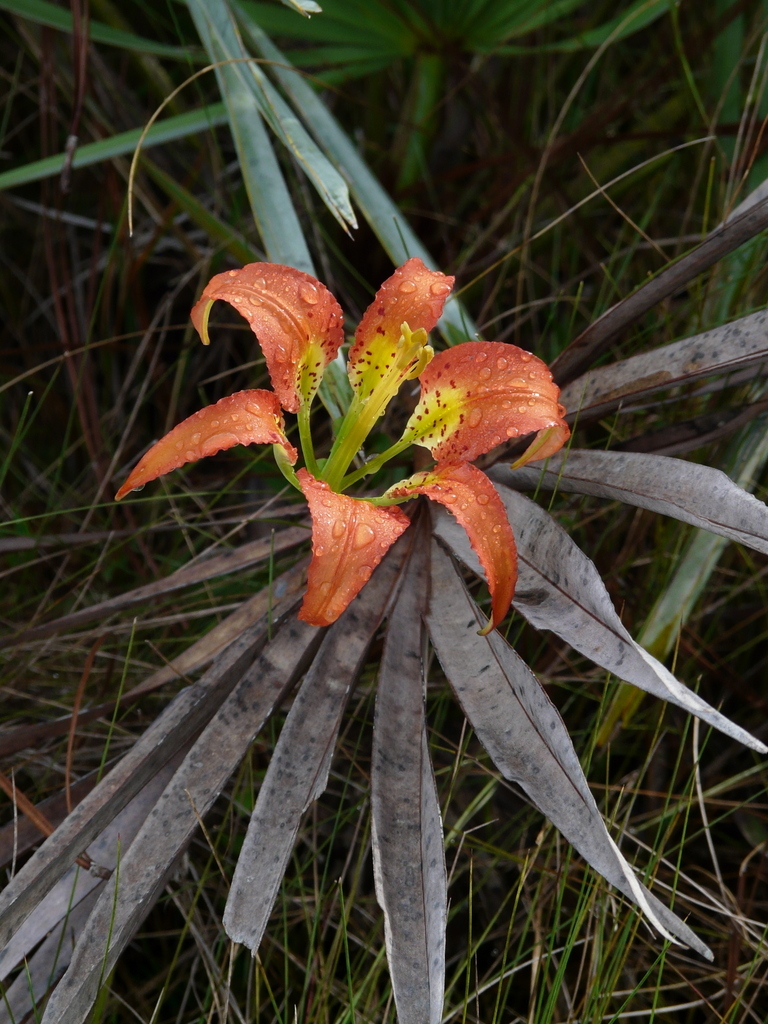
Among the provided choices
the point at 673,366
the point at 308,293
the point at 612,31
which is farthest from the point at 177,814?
the point at 612,31

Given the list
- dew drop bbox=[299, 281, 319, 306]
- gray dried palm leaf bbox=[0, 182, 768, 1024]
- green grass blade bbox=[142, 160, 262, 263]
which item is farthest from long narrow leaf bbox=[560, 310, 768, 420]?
green grass blade bbox=[142, 160, 262, 263]

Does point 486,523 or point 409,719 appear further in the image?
point 409,719

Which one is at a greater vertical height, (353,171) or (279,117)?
(279,117)

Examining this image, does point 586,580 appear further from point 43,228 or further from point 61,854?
point 43,228

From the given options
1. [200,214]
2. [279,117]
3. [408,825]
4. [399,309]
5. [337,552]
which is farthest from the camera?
[200,214]

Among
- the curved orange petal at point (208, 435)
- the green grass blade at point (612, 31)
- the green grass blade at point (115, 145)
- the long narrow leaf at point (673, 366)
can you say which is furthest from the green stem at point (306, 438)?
the green grass blade at point (612, 31)

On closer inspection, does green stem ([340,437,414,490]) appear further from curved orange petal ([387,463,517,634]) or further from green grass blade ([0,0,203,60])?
green grass blade ([0,0,203,60])

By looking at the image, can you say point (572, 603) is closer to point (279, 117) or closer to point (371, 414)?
point (371, 414)
